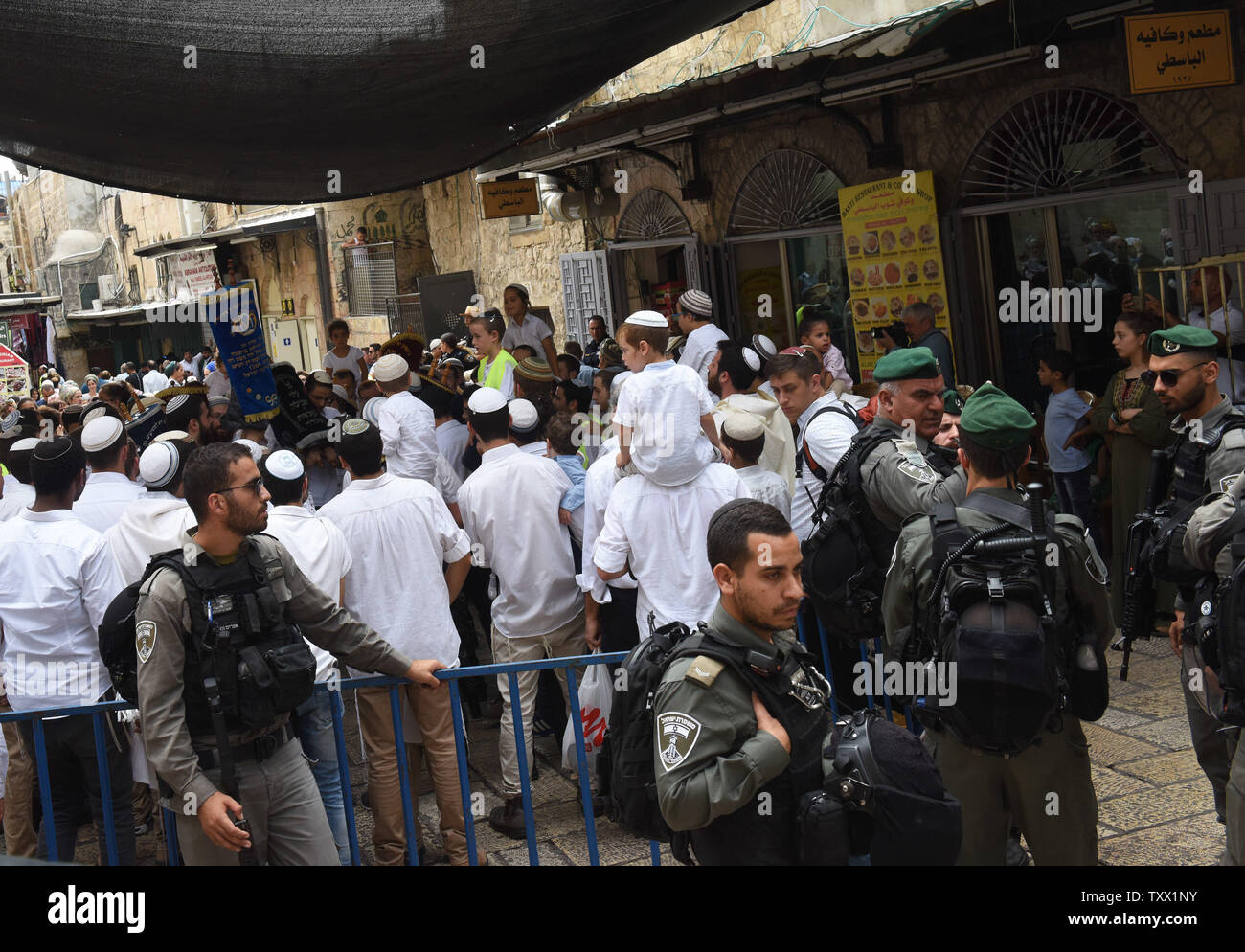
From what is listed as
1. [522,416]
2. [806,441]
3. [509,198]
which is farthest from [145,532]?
[509,198]

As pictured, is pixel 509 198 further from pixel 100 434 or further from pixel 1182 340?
pixel 1182 340

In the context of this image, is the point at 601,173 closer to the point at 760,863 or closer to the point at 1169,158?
the point at 1169,158

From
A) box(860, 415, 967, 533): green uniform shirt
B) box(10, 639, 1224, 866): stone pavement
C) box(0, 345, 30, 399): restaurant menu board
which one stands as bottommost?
box(10, 639, 1224, 866): stone pavement

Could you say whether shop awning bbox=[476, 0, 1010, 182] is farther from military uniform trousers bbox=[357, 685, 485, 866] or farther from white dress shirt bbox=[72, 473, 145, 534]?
military uniform trousers bbox=[357, 685, 485, 866]

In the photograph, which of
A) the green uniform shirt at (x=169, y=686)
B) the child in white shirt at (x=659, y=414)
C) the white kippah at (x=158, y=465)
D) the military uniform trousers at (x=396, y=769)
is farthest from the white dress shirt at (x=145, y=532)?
the child in white shirt at (x=659, y=414)

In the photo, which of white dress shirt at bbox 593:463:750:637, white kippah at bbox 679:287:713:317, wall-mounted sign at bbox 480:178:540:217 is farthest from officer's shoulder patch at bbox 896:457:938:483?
wall-mounted sign at bbox 480:178:540:217

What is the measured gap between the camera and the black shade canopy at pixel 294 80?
473 cm

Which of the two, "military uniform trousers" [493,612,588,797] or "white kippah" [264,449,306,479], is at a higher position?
"white kippah" [264,449,306,479]

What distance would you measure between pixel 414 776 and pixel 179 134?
9.71 feet

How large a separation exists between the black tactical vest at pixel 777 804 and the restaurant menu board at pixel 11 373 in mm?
16347

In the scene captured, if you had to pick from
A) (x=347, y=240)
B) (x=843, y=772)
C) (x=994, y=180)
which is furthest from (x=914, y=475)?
(x=347, y=240)

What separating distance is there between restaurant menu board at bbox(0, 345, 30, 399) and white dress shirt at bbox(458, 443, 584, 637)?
13430 mm

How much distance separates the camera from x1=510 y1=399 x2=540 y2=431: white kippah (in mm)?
5930

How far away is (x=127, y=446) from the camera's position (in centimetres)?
578
